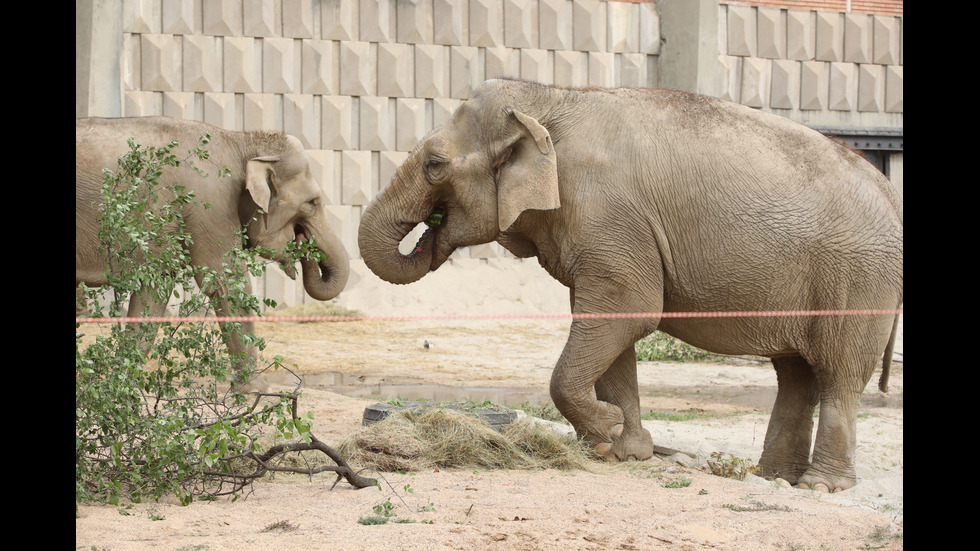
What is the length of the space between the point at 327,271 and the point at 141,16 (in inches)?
263

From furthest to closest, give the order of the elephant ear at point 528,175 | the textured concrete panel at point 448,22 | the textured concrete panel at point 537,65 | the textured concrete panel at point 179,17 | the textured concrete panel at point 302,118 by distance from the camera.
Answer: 1. the textured concrete panel at point 537,65
2. the textured concrete panel at point 448,22
3. the textured concrete panel at point 302,118
4. the textured concrete panel at point 179,17
5. the elephant ear at point 528,175

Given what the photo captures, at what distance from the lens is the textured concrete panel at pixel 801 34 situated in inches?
727

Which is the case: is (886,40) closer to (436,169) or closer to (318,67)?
(318,67)

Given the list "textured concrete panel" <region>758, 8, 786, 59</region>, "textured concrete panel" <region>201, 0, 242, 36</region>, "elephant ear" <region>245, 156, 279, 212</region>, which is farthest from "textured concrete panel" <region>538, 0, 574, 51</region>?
"elephant ear" <region>245, 156, 279, 212</region>

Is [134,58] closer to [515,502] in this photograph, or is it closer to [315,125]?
[315,125]

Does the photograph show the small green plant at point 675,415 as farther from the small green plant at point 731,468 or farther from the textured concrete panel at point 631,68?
the textured concrete panel at point 631,68

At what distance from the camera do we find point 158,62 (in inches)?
612

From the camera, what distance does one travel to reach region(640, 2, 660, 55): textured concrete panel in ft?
59.2

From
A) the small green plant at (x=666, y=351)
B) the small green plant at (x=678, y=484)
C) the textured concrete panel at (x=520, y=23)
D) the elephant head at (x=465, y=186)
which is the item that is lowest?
the small green plant at (x=678, y=484)

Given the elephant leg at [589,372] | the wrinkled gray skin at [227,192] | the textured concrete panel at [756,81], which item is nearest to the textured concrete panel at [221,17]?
the wrinkled gray skin at [227,192]

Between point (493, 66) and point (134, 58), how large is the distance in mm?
5082

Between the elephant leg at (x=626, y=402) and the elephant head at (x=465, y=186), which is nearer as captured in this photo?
the elephant head at (x=465, y=186)

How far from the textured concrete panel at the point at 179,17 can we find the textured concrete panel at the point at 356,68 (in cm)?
204

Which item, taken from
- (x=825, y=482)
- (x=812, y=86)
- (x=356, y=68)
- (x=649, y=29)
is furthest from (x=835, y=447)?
(x=812, y=86)
